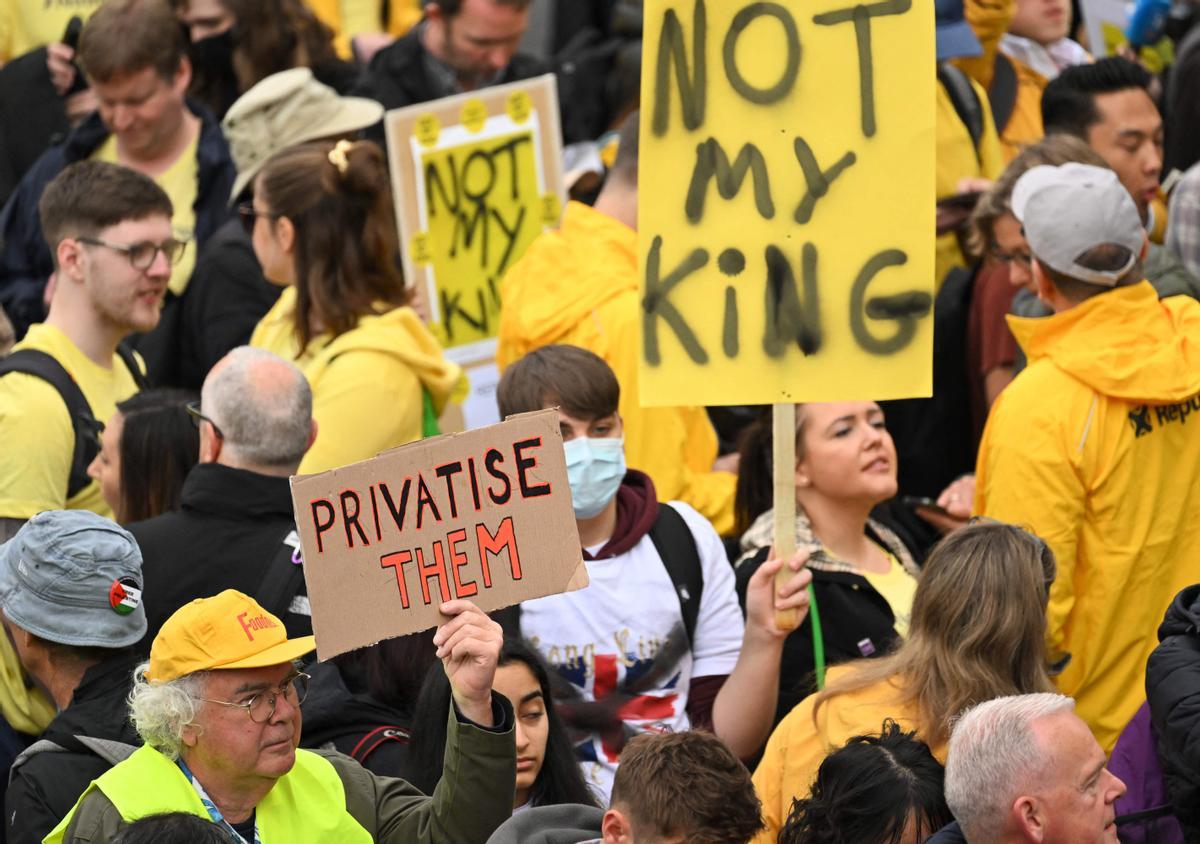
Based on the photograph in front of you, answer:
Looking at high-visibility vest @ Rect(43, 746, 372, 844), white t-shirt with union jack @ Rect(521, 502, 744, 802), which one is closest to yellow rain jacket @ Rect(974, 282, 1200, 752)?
white t-shirt with union jack @ Rect(521, 502, 744, 802)

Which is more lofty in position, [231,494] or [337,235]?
[337,235]

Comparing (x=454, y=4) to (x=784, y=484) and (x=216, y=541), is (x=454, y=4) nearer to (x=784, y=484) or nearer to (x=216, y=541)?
(x=216, y=541)

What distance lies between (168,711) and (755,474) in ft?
8.40

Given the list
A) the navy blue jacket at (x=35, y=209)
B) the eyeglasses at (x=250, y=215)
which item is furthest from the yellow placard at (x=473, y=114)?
the navy blue jacket at (x=35, y=209)

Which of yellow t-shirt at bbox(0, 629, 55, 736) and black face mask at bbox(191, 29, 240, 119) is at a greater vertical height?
black face mask at bbox(191, 29, 240, 119)

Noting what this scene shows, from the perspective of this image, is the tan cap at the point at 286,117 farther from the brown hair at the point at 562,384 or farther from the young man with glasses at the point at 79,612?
the young man with glasses at the point at 79,612

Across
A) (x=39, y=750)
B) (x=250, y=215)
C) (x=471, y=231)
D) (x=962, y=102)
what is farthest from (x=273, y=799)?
(x=962, y=102)

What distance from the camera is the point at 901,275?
469 cm

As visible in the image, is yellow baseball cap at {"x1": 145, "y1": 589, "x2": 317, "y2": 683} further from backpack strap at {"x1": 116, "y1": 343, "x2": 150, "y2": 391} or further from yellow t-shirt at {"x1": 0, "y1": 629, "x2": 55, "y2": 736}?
backpack strap at {"x1": 116, "y1": 343, "x2": 150, "y2": 391}

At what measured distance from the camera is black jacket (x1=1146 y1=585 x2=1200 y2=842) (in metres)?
4.23

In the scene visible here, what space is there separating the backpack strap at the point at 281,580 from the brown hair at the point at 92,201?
160cm

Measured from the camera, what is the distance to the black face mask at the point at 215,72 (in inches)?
351

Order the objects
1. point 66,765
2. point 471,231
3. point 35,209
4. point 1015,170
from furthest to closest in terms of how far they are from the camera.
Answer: point 35,209
point 471,231
point 1015,170
point 66,765

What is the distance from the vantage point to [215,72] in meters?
8.96
